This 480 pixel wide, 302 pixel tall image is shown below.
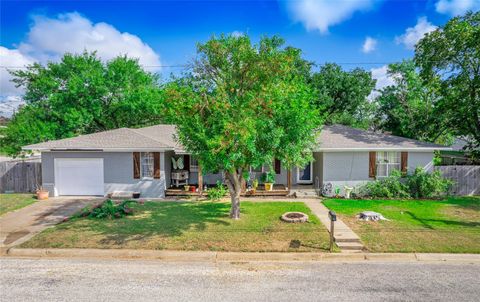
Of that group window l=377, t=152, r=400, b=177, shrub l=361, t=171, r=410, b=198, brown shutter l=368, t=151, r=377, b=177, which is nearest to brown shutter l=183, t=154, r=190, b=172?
shrub l=361, t=171, r=410, b=198

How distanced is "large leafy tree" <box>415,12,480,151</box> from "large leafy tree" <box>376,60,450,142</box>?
325cm

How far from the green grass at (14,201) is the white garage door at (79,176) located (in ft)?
4.94

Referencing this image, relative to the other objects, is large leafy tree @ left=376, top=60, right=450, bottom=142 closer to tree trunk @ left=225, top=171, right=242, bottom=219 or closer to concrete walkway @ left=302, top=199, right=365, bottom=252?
concrete walkway @ left=302, top=199, right=365, bottom=252

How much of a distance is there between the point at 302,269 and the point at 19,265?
7.74 metres

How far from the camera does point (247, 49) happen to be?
1040 cm

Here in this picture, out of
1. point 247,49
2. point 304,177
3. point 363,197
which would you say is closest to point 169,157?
point 304,177

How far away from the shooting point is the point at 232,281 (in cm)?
747

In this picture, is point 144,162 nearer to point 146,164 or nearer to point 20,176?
point 146,164

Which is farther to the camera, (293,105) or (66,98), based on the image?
(66,98)

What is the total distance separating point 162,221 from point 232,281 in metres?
5.35

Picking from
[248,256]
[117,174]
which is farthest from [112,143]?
[248,256]

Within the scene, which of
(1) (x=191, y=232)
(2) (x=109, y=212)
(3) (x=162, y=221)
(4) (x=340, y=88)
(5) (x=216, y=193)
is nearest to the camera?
(1) (x=191, y=232)

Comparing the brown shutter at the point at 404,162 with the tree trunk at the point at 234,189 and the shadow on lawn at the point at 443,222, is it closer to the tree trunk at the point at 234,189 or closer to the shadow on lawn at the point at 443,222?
the shadow on lawn at the point at 443,222

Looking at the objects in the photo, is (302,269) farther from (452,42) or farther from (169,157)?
(452,42)
